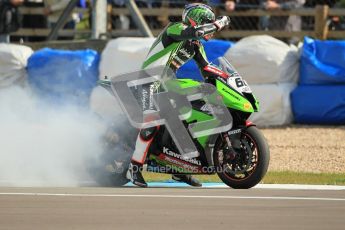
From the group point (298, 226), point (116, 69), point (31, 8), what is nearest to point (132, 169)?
point (298, 226)

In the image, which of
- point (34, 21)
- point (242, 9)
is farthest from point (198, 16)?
point (34, 21)

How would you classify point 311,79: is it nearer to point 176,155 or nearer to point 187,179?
point 187,179

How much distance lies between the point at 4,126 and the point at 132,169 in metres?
2.24

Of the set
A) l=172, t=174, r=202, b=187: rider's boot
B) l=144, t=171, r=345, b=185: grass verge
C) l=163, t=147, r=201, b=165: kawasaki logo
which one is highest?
l=163, t=147, r=201, b=165: kawasaki logo

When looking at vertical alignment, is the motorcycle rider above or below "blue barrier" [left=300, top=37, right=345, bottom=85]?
above

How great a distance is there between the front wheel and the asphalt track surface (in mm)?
130

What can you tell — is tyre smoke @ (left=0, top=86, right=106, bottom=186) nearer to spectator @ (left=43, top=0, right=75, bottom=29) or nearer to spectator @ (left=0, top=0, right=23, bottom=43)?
spectator @ (left=0, top=0, right=23, bottom=43)

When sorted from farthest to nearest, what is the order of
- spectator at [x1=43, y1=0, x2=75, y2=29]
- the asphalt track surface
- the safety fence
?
spectator at [x1=43, y1=0, x2=75, y2=29] < the safety fence < the asphalt track surface

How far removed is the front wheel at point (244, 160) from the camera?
28.8ft

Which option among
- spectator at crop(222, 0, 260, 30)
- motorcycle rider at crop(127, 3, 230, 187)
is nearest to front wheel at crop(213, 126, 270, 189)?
motorcycle rider at crop(127, 3, 230, 187)

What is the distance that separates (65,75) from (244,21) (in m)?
3.53

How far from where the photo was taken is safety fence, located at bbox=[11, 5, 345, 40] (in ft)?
51.4

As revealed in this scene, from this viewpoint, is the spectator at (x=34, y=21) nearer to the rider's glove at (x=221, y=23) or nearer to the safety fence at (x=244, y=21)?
the safety fence at (x=244, y=21)

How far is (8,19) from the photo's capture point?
16.8m
